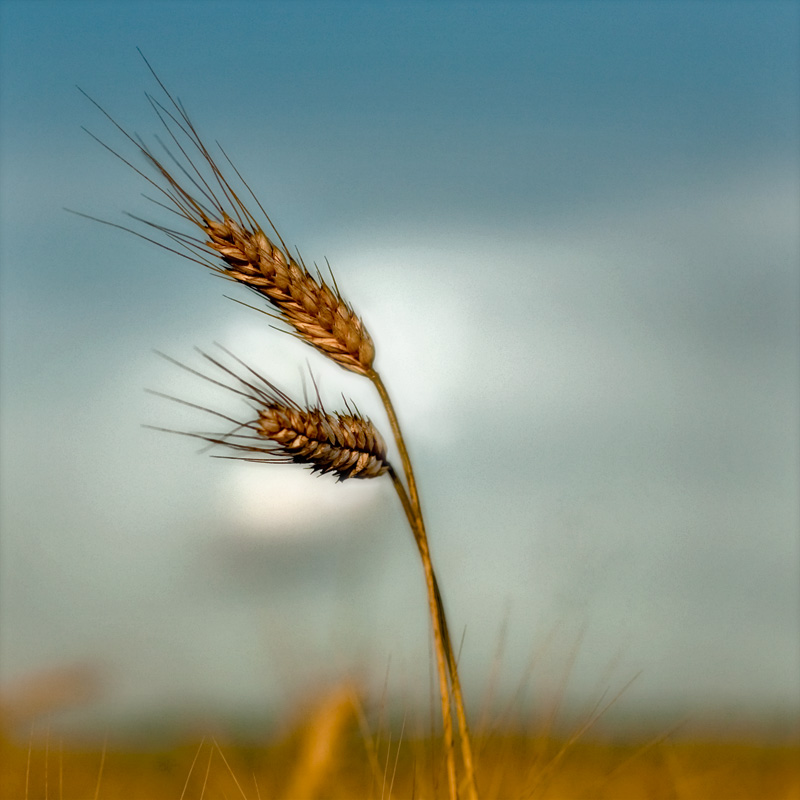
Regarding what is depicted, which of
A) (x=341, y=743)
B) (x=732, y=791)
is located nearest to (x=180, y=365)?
(x=341, y=743)

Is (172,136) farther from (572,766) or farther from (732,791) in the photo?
(732,791)

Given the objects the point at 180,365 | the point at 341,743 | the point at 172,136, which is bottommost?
the point at 341,743

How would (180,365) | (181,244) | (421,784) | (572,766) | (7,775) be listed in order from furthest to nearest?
(572,766)
(7,775)
(421,784)
(181,244)
(180,365)

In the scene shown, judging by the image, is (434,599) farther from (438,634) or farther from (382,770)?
(382,770)

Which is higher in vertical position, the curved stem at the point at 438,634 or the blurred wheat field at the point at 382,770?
the curved stem at the point at 438,634

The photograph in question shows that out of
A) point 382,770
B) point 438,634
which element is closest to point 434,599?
point 438,634

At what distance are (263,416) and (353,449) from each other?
0.15m

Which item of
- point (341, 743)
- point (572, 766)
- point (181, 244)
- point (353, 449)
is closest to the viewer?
point (353, 449)

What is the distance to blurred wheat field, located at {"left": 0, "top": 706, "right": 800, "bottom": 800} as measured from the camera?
1.51 metres

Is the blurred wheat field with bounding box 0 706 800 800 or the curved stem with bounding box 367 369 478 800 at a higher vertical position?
the curved stem with bounding box 367 369 478 800

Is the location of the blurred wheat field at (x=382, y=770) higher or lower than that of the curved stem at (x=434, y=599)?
lower

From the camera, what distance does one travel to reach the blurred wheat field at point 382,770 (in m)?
1.51

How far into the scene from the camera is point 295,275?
1.26 m

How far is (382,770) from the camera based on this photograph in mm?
1567
